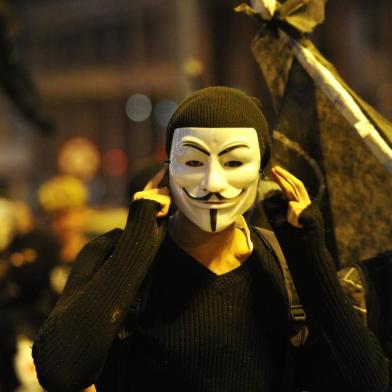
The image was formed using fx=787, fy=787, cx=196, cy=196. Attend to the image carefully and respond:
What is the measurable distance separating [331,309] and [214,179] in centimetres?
44

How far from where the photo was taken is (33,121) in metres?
5.34

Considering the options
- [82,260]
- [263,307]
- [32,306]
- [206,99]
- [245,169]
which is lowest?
[32,306]

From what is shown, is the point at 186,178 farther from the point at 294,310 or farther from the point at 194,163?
the point at 294,310

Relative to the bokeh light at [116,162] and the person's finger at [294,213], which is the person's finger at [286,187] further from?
the bokeh light at [116,162]

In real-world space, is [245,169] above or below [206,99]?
below

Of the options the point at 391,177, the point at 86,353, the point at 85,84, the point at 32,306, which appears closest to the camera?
the point at 86,353

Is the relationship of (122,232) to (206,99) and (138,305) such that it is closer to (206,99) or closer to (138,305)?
(138,305)

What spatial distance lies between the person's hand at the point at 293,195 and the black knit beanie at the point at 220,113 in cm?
8

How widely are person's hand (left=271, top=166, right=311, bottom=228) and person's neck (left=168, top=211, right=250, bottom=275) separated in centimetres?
19

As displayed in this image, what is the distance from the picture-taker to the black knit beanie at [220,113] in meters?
2.03

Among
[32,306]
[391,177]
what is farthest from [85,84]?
[391,177]

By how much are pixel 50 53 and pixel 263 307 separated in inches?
584

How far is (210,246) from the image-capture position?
215cm

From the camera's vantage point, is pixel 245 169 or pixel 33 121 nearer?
pixel 245 169
